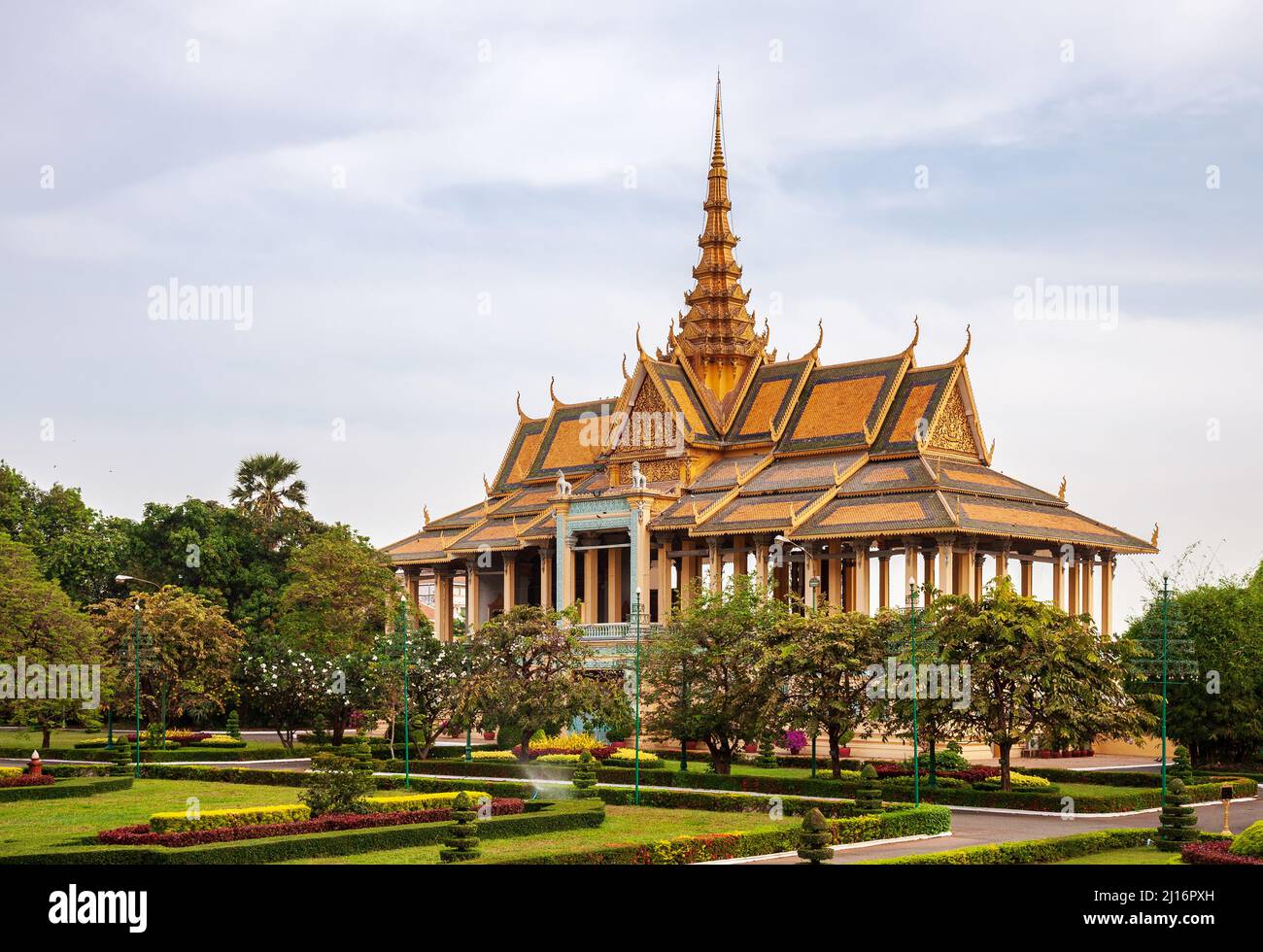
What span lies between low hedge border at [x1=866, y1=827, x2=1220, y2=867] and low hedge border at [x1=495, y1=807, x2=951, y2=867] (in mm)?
2401

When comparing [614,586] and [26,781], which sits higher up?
[614,586]

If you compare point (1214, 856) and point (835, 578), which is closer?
point (1214, 856)

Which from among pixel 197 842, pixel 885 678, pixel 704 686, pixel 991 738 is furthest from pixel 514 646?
pixel 197 842

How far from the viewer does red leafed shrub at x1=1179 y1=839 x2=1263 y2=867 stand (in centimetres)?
2233

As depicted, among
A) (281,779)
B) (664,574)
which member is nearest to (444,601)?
(664,574)

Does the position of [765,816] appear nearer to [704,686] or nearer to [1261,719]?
[704,686]

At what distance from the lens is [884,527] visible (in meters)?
49.1

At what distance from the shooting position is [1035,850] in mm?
25469

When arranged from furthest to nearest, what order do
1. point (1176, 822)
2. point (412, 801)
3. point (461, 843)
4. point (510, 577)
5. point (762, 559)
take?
point (510, 577) → point (762, 559) → point (412, 801) → point (1176, 822) → point (461, 843)

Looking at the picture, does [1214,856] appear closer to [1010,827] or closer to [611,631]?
[1010,827]

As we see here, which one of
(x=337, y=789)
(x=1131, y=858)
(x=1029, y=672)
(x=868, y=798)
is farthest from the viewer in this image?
(x=1029, y=672)

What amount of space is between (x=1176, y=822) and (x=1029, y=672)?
742 centimetres

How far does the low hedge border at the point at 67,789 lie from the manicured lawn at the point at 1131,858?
2288cm
